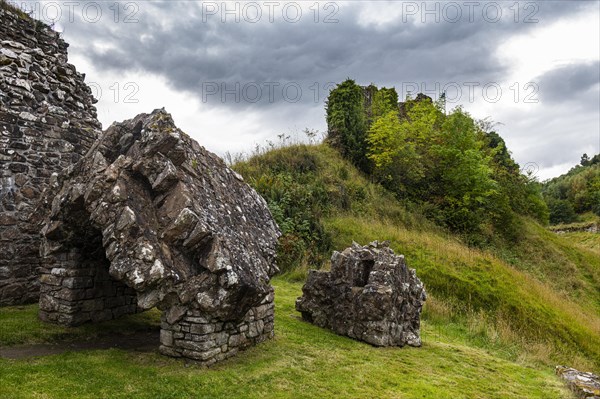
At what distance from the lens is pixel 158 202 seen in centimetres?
715

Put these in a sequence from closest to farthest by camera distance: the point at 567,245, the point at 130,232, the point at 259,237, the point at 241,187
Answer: the point at 130,232
the point at 259,237
the point at 241,187
the point at 567,245

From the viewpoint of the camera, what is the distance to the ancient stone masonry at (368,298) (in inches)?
368

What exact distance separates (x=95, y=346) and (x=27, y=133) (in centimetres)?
573

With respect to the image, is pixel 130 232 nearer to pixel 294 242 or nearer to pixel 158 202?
pixel 158 202

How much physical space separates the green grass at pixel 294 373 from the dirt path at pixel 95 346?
331mm

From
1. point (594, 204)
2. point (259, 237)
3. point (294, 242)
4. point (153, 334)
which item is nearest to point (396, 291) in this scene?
point (259, 237)

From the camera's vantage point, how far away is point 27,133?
10078mm

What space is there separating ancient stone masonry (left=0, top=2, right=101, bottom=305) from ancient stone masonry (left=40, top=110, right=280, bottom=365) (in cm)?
178

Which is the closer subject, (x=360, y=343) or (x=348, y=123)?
(x=360, y=343)

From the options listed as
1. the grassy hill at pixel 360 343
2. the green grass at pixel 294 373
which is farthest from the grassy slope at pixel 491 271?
the green grass at pixel 294 373

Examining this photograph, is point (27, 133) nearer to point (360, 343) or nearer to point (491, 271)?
point (360, 343)

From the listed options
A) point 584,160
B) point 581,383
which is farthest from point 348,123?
point 584,160

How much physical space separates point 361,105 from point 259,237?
2297cm

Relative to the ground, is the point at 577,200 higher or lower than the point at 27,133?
higher
